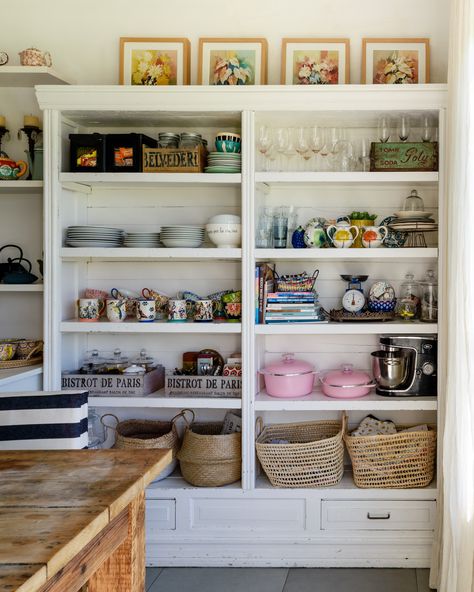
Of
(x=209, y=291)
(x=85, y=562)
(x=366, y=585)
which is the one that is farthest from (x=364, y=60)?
(x=85, y=562)

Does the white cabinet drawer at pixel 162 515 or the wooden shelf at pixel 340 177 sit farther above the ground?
the wooden shelf at pixel 340 177

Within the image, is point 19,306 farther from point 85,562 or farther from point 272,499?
point 85,562

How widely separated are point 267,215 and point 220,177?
36 cm

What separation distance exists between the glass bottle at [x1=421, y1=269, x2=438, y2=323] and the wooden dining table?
167cm

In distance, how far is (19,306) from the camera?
3.45 metres

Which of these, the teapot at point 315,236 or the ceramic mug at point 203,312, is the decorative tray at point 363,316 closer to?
the teapot at point 315,236

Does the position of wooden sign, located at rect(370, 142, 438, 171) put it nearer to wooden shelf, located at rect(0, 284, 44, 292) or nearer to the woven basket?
the woven basket

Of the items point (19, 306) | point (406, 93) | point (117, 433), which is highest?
point (406, 93)

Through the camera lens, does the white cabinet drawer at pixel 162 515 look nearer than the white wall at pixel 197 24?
Yes

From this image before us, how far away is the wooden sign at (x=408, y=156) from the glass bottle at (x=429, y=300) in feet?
1.73

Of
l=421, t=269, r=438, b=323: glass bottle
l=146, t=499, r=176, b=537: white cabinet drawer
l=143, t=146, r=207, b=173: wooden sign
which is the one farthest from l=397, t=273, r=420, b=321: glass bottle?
l=146, t=499, r=176, b=537: white cabinet drawer

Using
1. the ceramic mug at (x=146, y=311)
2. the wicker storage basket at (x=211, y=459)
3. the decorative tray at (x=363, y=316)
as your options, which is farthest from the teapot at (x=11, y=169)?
the decorative tray at (x=363, y=316)

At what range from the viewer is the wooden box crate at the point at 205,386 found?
10.2ft

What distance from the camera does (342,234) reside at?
305cm
